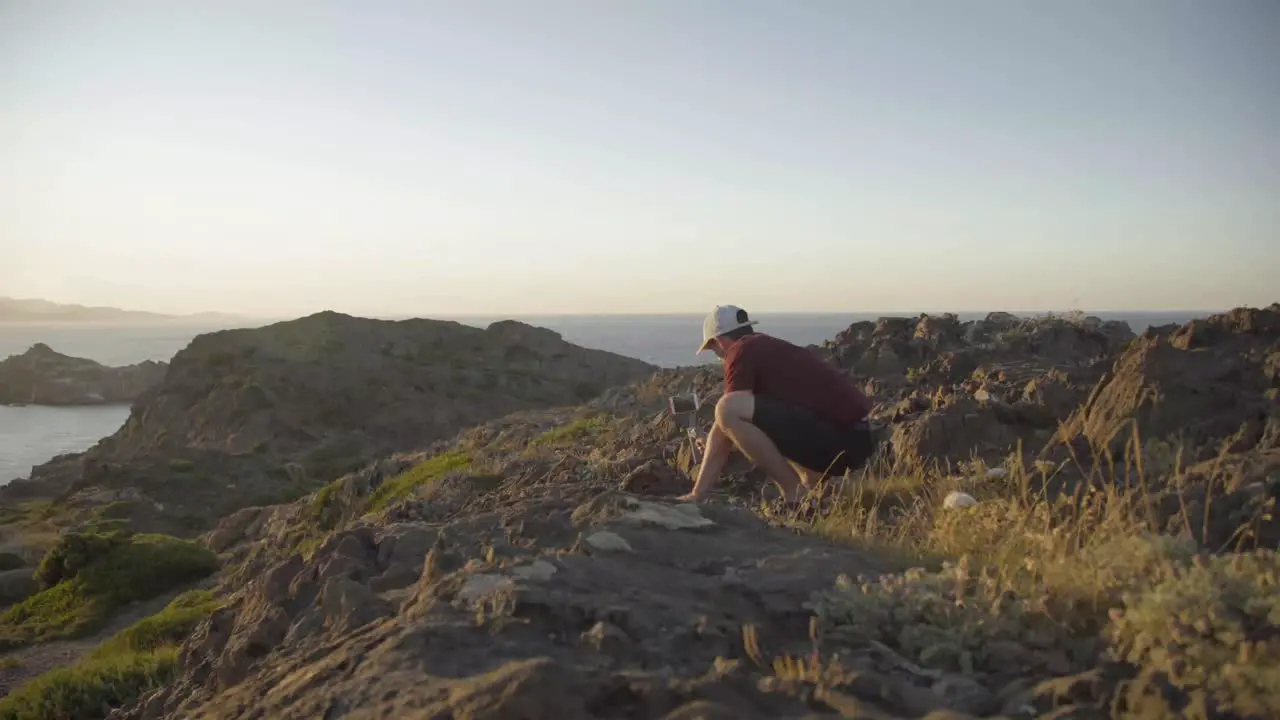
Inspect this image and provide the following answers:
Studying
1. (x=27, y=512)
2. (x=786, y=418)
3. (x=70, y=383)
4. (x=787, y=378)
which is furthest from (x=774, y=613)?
(x=70, y=383)

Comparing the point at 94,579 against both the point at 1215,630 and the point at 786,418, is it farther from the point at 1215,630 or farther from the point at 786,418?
the point at 1215,630

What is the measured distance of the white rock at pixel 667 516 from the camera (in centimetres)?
482

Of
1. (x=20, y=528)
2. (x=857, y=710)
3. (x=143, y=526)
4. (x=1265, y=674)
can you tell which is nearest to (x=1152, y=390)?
(x=1265, y=674)

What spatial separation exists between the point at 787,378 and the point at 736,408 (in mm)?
458

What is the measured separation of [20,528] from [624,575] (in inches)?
958

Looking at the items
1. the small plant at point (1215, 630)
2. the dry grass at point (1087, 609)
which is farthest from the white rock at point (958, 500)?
the small plant at point (1215, 630)

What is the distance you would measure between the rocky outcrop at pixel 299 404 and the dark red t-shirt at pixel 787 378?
761 inches

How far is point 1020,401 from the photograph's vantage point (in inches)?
350

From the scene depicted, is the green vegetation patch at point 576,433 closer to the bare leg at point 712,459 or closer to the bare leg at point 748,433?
the bare leg at point 712,459

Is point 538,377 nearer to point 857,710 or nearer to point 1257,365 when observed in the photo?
point 1257,365

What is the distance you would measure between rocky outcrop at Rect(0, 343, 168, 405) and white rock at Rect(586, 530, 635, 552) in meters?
72.9

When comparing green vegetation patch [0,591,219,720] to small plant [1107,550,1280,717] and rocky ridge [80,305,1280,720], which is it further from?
small plant [1107,550,1280,717]

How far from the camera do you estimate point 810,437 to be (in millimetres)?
6434

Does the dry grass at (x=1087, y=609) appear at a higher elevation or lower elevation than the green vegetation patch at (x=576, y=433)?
A: higher
